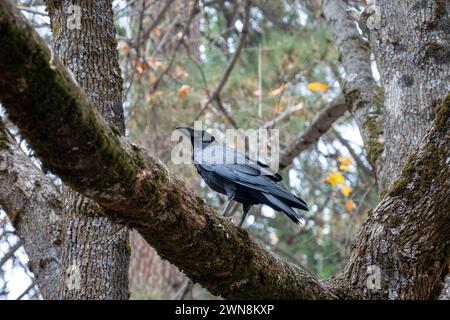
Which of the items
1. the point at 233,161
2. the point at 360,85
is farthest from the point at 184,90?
the point at 233,161

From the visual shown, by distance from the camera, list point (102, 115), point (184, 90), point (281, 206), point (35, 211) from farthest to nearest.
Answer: point (184, 90), point (35, 211), point (281, 206), point (102, 115)

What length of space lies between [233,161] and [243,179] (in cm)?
27

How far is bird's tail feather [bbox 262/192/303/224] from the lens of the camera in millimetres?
3916

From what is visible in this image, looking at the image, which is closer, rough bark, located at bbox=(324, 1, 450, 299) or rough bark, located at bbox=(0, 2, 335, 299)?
rough bark, located at bbox=(0, 2, 335, 299)

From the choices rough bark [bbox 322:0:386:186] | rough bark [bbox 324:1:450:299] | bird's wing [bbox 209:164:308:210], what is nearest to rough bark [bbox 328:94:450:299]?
rough bark [bbox 324:1:450:299]

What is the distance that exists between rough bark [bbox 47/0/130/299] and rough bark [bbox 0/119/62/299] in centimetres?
47

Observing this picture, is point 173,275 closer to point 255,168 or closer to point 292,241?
point 292,241

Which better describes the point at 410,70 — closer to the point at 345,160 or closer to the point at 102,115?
the point at 102,115

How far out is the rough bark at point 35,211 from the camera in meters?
4.13

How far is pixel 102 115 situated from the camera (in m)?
3.70

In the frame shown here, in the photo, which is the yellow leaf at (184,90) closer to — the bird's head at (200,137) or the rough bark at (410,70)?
the bird's head at (200,137)

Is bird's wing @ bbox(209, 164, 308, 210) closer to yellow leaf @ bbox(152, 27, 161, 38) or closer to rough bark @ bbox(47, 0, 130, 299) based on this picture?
rough bark @ bbox(47, 0, 130, 299)
